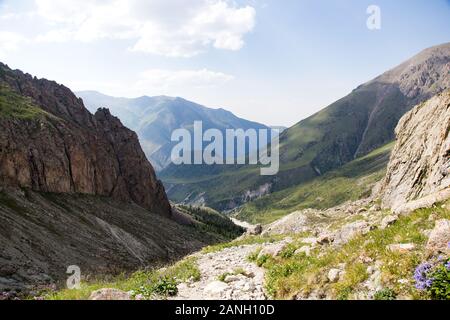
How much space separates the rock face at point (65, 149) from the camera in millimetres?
84250

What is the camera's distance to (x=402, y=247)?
12789mm

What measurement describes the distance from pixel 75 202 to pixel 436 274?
87.6 metres

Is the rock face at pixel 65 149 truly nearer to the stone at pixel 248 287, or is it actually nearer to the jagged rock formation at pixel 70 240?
the jagged rock formation at pixel 70 240

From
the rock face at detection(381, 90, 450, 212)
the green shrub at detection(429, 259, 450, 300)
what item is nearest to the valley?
the green shrub at detection(429, 259, 450, 300)

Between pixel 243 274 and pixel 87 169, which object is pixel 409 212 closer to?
pixel 243 274

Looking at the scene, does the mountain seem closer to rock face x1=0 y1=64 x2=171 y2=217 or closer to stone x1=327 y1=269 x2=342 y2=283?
rock face x1=0 y1=64 x2=171 y2=217

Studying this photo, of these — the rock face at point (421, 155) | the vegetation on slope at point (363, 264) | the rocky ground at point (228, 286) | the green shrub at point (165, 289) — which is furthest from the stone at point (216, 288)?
the rock face at point (421, 155)

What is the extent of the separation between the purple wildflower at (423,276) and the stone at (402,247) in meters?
1.48

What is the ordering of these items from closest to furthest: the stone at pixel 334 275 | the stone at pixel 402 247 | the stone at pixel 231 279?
1. the stone at pixel 402 247
2. the stone at pixel 334 275
3. the stone at pixel 231 279

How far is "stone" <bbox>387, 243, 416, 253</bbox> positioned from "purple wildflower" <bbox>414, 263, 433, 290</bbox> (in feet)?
4.85

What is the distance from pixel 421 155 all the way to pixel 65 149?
291 ft

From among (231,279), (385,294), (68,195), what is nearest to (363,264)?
(385,294)
